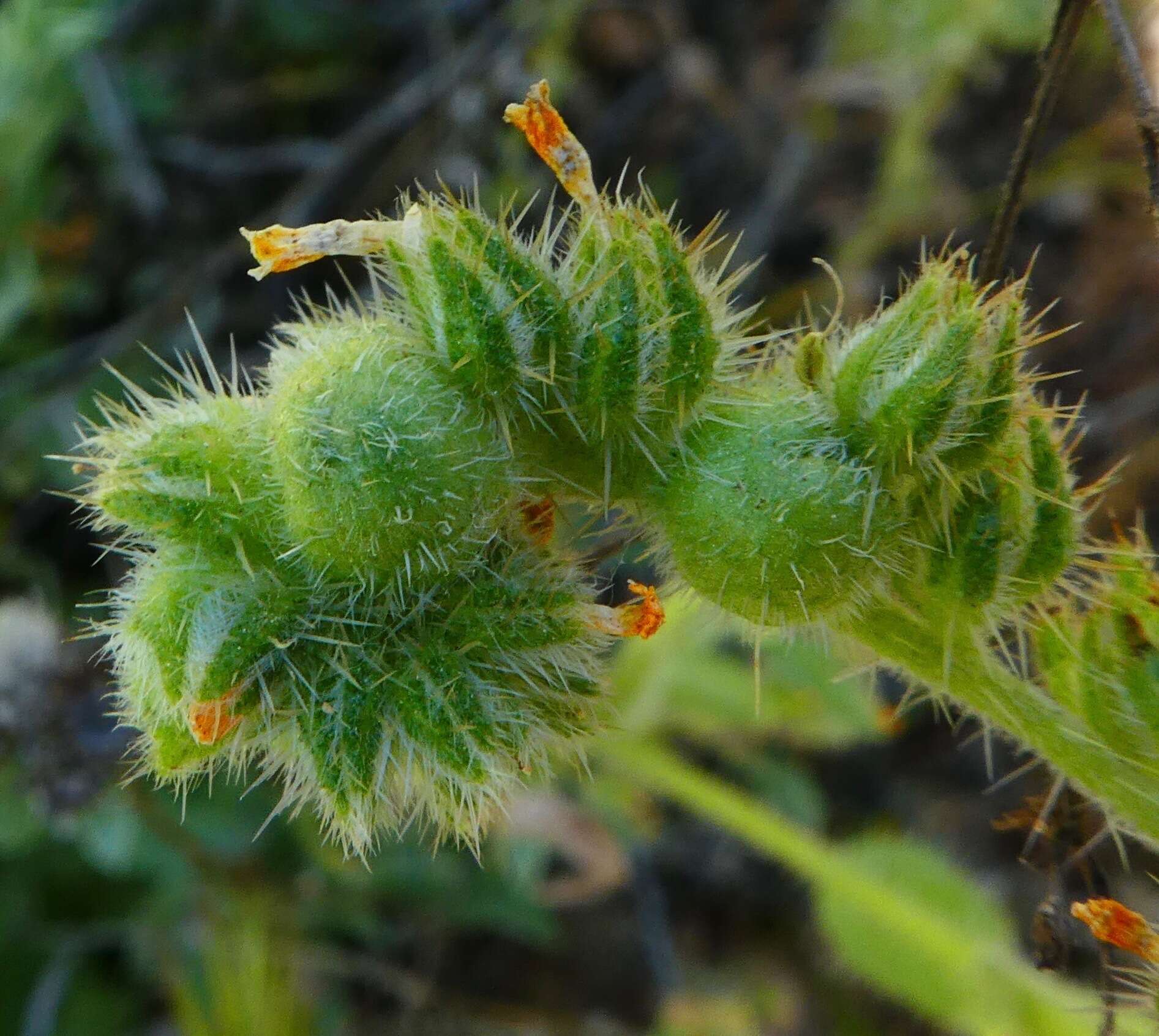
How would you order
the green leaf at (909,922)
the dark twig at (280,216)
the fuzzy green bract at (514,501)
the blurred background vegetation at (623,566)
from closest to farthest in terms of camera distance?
the fuzzy green bract at (514,501), the green leaf at (909,922), the blurred background vegetation at (623,566), the dark twig at (280,216)

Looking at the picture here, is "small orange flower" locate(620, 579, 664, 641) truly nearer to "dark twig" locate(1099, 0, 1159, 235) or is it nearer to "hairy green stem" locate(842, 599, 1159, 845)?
"hairy green stem" locate(842, 599, 1159, 845)

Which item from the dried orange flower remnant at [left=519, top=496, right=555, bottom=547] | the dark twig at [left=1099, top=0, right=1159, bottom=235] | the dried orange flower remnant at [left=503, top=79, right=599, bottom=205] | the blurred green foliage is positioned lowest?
the blurred green foliage

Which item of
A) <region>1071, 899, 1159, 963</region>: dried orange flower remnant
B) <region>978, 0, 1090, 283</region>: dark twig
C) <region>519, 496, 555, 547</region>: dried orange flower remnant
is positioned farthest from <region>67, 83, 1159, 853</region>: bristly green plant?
<region>978, 0, 1090, 283</region>: dark twig

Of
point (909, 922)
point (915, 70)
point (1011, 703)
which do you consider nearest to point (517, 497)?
point (1011, 703)

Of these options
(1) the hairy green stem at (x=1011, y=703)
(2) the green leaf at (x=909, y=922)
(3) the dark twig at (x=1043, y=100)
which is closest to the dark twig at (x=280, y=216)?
(2) the green leaf at (x=909, y=922)

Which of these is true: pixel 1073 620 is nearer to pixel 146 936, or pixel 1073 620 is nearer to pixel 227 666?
pixel 227 666

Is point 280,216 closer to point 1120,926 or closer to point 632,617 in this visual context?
point 632,617

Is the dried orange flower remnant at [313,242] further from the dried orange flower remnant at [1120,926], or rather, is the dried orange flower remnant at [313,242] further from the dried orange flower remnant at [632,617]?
the dried orange flower remnant at [1120,926]
